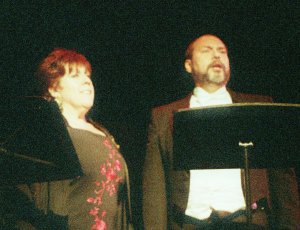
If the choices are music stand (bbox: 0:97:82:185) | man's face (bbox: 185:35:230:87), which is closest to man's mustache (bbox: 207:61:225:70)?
man's face (bbox: 185:35:230:87)

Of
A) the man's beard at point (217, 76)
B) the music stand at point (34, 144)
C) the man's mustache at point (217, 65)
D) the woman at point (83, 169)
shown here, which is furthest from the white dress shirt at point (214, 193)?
the music stand at point (34, 144)

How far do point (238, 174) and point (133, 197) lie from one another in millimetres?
1347

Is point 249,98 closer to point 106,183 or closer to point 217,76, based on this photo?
point 217,76

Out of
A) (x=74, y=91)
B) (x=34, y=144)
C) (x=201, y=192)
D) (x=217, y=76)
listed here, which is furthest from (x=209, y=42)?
(x=34, y=144)

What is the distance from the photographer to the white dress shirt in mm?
2609

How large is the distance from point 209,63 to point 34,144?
1.66 m

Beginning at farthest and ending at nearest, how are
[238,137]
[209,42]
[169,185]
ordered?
[209,42] < [169,185] < [238,137]

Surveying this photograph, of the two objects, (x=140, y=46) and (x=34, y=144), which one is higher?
(x=140, y=46)

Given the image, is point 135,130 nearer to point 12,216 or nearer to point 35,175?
point 12,216

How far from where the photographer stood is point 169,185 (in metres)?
2.84

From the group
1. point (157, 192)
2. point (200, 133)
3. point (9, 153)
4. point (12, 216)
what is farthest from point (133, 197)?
point (9, 153)

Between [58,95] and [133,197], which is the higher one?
[58,95]

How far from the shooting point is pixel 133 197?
3812mm

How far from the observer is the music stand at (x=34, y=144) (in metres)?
1.83
